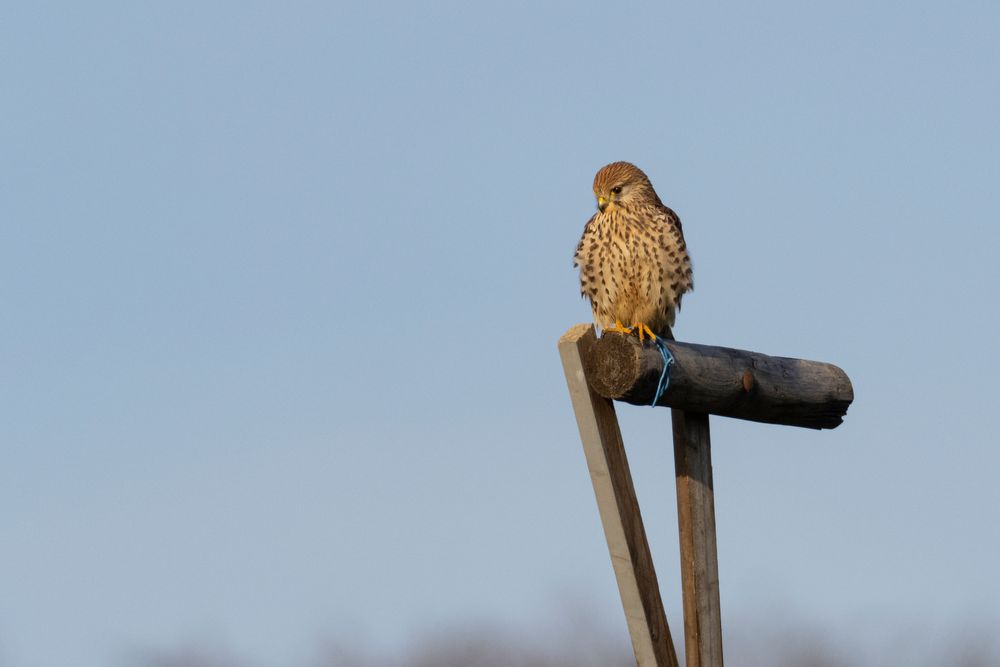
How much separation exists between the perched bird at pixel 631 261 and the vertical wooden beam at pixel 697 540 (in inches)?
19.6

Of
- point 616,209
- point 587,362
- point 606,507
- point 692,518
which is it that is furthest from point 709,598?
point 616,209

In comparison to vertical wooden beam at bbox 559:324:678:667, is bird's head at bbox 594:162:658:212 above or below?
above

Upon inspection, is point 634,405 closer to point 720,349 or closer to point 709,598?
point 720,349

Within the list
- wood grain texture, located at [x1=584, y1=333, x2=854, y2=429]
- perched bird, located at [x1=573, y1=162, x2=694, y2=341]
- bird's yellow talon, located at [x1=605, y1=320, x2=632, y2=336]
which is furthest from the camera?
perched bird, located at [x1=573, y1=162, x2=694, y2=341]

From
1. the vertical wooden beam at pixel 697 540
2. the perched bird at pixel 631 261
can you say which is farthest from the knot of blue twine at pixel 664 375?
the perched bird at pixel 631 261

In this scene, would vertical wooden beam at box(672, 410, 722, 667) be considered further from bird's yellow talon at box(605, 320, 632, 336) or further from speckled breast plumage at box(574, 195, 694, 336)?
speckled breast plumage at box(574, 195, 694, 336)

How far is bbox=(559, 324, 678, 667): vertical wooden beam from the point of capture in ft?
15.5

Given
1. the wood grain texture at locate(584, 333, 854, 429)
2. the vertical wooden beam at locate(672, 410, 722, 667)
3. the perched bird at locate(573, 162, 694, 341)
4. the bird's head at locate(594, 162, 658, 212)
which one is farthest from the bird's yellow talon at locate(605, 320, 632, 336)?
the bird's head at locate(594, 162, 658, 212)

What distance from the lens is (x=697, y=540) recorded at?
5.16 m

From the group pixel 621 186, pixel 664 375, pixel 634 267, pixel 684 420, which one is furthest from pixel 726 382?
pixel 621 186

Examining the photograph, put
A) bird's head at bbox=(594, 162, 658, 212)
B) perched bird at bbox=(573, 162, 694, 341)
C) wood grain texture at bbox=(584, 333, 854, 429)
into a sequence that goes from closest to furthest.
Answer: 1. wood grain texture at bbox=(584, 333, 854, 429)
2. perched bird at bbox=(573, 162, 694, 341)
3. bird's head at bbox=(594, 162, 658, 212)

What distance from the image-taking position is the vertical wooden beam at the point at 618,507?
15.5ft

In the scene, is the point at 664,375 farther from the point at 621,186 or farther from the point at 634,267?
the point at 621,186

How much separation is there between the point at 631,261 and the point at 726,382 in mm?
767
